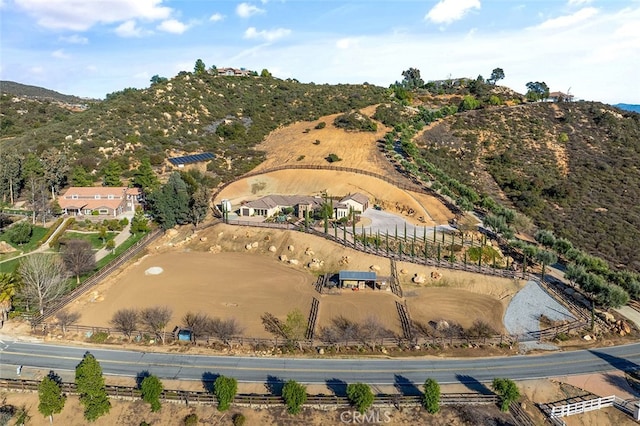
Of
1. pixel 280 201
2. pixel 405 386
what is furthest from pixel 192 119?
pixel 405 386

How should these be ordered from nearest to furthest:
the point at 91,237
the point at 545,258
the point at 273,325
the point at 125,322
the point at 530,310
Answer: the point at 125,322, the point at 273,325, the point at 530,310, the point at 545,258, the point at 91,237

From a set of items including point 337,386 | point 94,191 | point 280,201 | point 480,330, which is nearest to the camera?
point 337,386

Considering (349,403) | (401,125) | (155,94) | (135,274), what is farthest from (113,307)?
(155,94)

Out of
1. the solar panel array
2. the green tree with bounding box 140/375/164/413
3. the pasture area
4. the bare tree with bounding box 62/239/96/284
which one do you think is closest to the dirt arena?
the pasture area

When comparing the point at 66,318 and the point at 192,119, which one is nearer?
the point at 66,318

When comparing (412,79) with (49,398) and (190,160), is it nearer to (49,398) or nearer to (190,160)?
(190,160)

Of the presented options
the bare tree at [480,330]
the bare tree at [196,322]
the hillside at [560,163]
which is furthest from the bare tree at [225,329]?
the hillside at [560,163]
